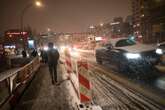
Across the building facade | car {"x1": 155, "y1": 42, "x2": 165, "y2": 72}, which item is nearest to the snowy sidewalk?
car {"x1": 155, "y1": 42, "x2": 165, "y2": 72}

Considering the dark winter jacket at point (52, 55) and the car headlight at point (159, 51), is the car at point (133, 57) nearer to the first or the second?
the car headlight at point (159, 51)

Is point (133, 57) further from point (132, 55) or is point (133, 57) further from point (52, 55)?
point (52, 55)

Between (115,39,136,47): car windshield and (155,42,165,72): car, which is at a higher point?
(115,39,136,47): car windshield

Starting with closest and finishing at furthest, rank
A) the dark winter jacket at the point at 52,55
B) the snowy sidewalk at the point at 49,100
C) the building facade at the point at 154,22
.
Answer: the snowy sidewalk at the point at 49,100 < the dark winter jacket at the point at 52,55 < the building facade at the point at 154,22

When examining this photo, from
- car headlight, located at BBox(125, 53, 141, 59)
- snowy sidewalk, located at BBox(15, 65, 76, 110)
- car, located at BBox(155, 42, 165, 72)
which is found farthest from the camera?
car, located at BBox(155, 42, 165, 72)

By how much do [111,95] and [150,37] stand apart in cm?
5988

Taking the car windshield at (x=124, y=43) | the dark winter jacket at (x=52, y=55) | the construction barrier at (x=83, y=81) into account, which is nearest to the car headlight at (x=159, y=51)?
the car windshield at (x=124, y=43)

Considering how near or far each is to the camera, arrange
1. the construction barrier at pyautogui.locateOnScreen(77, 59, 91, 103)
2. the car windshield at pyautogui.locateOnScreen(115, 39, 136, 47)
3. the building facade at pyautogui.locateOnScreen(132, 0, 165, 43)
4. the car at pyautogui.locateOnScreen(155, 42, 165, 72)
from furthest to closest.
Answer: the building facade at pyautogui.locateOnScreen(132, 0, 165, 43), the car windshield at pyautogui.locateOnScreen(115, 39, 136, 47), the car at pyautogui.locateOnScreen(155, 42, 165, 72), the construction barrier at pyautogui.locateOnScreen(77, 59, 91, 103)

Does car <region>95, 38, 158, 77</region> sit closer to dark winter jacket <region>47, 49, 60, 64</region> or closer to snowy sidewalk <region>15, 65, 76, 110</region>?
dark winter jacket <region>47, 49, 60, 64</region>

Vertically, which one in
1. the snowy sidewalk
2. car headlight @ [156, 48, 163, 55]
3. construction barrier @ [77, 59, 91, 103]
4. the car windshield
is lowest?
the snowy sidewalk

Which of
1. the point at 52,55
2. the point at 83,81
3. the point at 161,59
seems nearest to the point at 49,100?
the point at 83,81

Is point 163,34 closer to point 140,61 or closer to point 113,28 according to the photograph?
point 140,61

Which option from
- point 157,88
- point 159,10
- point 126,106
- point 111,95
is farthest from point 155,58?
point 159,10

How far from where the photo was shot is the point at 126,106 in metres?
7.00
